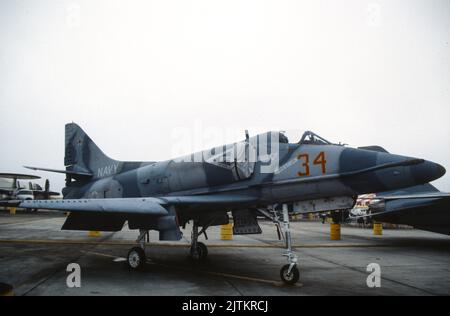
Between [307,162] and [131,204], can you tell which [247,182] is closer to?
[307,162]

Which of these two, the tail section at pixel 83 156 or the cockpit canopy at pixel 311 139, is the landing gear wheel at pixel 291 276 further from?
the tail section at pixel 83 156

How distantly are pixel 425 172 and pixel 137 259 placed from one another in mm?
6907

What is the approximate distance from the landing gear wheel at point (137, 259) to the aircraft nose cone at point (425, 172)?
21.6ft

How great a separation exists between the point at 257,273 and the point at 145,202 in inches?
133

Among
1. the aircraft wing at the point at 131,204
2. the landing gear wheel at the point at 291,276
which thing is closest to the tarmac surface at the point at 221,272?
the landing gear wheel at the point at 291,276

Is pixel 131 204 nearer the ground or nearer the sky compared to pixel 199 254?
nearer the sky

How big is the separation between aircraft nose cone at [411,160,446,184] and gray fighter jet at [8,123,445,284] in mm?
17

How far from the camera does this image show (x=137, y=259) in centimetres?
884

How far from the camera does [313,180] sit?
7.35 m

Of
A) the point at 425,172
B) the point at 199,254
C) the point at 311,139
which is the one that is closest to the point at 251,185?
the point at 311,139

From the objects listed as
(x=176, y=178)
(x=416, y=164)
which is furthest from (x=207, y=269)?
(x=416, y=164)

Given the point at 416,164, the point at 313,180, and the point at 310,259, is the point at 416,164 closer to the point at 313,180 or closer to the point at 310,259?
the point at 313,180

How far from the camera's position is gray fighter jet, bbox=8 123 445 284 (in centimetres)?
692

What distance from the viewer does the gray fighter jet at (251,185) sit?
6.92m
